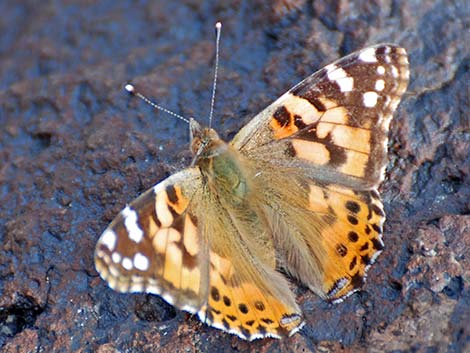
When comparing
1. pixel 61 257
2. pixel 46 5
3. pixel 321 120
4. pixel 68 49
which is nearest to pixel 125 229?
pixel 61 257

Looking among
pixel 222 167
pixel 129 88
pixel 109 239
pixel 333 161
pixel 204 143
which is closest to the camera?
pixel 109 239

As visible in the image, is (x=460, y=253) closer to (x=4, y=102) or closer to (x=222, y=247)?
(x=222, y=247)

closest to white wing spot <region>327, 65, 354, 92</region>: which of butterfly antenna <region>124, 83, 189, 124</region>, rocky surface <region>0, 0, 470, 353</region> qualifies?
rocky surface <region>0, 0, 470, 353</region>

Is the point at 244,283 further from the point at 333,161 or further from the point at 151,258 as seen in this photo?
the point at 333,161

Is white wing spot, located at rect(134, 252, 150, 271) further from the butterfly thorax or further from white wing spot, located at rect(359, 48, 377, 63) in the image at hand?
white wing spot, located at rect(359, 48, 377, 63)

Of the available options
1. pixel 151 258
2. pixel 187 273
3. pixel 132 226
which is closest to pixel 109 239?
pixel 132 226

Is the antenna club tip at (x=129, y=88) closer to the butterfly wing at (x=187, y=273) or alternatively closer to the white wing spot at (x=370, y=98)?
the butterfly wing at (x=187, y=273)
